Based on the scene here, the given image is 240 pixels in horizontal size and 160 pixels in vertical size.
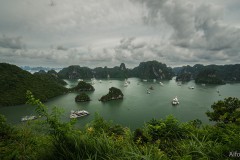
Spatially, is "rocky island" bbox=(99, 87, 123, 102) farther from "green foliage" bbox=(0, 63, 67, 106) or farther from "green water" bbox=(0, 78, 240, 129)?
"green foliage" bbox=(0, 63, 67, 106)

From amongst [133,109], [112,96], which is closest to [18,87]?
[112,96]

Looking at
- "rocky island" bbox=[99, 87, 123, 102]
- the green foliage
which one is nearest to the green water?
"rocky island" bbox=[99, 87, 123, 102]

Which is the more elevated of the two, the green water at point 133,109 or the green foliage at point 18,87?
the green foliage at point 18,87

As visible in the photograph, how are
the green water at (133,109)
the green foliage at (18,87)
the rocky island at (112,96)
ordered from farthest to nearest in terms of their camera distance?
the rocky island at (112,96) < the green foliage at (18,87) < the green water at (133,109)

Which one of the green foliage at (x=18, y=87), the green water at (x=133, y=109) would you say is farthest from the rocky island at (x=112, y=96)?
the green foliage at (x=18, y=87)

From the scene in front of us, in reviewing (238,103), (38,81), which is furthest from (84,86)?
(238,103)

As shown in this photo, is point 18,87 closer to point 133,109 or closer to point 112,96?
point 112,96

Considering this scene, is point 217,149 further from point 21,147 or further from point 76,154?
point 21,147

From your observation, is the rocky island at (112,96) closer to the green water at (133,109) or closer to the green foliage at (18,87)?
the green water at (133,109)

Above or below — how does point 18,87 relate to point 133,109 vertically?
above
